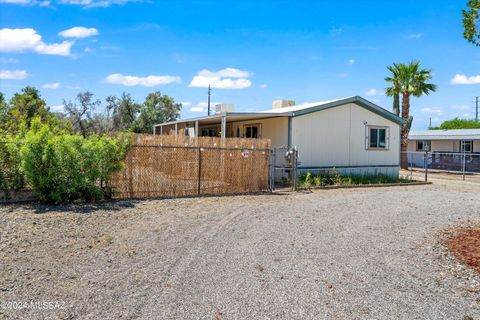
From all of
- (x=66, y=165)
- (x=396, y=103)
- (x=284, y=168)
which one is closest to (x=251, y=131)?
(x=284, y=168)

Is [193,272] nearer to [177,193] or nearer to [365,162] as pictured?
[177,193]

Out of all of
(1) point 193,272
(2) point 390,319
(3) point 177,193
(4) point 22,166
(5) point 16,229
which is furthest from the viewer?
(3) point 177,193

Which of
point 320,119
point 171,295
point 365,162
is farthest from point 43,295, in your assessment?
point 365,162

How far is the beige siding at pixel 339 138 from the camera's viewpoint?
55.8 ft

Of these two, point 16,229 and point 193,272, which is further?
point 16,229

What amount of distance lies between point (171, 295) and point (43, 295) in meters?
1.34

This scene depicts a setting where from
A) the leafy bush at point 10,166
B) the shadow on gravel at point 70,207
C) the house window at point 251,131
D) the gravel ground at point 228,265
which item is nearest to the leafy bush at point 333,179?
the house window at point 251,131

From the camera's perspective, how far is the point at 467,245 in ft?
22.5

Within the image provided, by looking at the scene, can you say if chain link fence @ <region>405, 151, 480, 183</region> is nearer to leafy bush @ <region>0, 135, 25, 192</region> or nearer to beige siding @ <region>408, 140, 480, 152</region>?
beige siding @ <region>408, 140, 480, 152</region>

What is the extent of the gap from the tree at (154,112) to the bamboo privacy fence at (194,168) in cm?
2467

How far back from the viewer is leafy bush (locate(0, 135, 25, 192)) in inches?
384

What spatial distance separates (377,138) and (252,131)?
19.3 feet

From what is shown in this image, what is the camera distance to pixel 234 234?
24.2 ft

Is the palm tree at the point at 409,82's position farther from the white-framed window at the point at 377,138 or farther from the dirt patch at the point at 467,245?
the dirt patch at the point at 467,245
